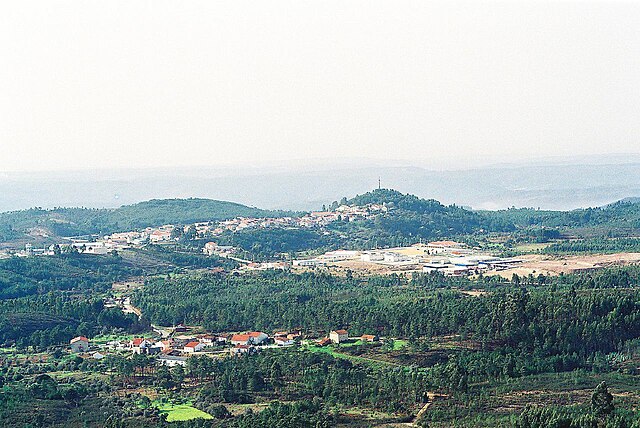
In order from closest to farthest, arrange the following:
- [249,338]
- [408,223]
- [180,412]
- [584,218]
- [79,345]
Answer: [180,412], [249,338], [79,345], [408,223], [584,218]

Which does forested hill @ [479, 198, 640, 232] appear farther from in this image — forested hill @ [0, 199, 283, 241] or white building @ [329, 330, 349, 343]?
white building @ [329, 330, 349, 343]

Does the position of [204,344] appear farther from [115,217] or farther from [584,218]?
[115,217]

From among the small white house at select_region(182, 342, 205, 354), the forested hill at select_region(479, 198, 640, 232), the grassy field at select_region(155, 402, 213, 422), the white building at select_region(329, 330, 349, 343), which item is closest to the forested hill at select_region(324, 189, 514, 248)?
the forested hill at select_region(479, 198, 640, 232)

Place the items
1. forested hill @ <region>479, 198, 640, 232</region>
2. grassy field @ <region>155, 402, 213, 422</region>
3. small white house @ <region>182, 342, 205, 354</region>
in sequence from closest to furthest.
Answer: grassy field @ <region>155, 402, 213, 422</region> < small white house @ <region>182, 342, 205, 354</region> < forested hill @ <region>479, 198, 640, 232</region>

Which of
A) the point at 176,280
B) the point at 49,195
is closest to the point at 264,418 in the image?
the point at 176,280

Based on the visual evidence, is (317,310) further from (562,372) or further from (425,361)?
(562,372)

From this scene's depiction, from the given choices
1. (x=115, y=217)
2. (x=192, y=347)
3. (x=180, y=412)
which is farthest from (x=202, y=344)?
(x=115, y=217)
